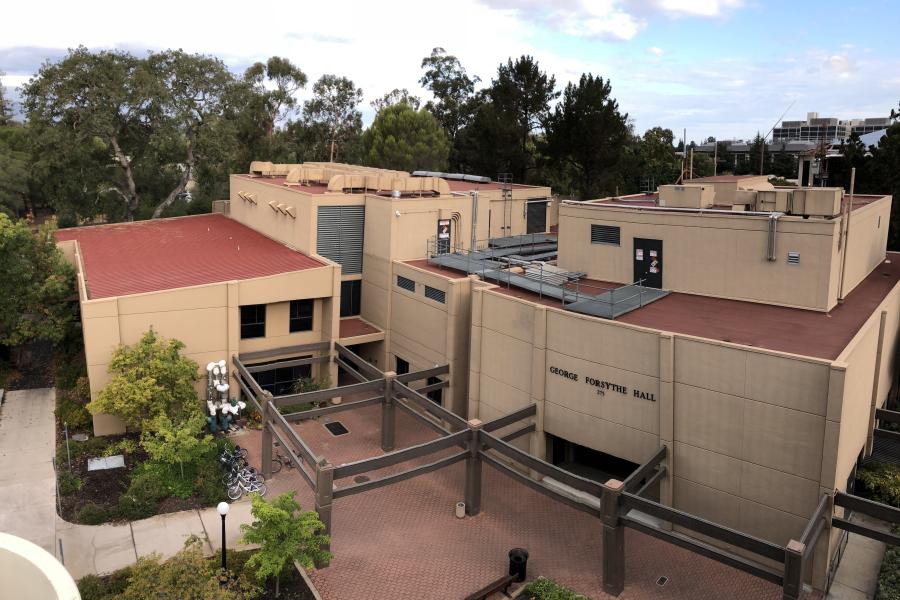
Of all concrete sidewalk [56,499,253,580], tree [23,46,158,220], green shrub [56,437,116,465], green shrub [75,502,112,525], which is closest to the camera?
concrete sidewalk [56,499,253,580]

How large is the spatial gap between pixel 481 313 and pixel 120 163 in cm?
3955

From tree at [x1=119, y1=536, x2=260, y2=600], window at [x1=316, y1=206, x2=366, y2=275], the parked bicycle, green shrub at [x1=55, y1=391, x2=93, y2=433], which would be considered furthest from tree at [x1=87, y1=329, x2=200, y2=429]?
tree at [x1=119, y1=536, x2=260, y2=600]

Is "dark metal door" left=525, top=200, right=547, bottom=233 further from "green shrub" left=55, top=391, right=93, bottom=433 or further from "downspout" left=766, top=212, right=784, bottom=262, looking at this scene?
"green shrub" left=55, top=391, right=93, bottom=433

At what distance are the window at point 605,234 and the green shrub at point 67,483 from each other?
21989 mm

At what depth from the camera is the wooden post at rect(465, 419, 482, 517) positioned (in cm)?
2295

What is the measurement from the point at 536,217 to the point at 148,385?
2474cm

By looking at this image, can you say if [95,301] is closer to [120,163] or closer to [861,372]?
[861,372]

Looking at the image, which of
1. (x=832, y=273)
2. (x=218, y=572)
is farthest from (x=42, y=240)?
(x=832, y=273)

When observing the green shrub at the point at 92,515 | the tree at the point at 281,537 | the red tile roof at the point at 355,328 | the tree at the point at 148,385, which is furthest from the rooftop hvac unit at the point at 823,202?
the green shrub at the point at 92,515

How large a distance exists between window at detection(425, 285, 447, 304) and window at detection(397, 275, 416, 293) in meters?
1.15

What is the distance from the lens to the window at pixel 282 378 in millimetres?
32656

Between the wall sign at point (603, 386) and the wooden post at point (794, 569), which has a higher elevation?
the wall sign at point (603, 386)

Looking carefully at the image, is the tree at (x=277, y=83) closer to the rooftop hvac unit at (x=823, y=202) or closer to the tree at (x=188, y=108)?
the tree at (x=188, y=108)

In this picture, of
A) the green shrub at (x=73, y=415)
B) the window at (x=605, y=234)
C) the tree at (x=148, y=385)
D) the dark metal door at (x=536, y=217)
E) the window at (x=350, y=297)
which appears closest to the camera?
the tree at (x=148, y=385)
